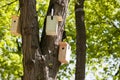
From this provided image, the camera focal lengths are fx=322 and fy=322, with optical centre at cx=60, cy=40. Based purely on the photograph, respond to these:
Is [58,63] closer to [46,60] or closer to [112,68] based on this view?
[46,60]

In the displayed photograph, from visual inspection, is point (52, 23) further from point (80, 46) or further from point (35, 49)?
point (80, 46)

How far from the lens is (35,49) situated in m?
3.82

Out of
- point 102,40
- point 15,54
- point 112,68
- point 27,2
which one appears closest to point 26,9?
point 27,2

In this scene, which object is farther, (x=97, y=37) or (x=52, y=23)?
(x=97, y=37)

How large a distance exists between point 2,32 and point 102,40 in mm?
4950

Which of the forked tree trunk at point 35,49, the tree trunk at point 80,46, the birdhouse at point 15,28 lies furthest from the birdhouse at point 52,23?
the tree trunk at point 80,46

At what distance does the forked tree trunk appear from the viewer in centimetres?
375

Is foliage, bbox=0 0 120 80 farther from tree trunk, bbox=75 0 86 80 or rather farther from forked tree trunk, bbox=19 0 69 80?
forked tree trunk, bbox=19 0 69 80

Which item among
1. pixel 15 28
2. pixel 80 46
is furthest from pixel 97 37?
pixel 15 28

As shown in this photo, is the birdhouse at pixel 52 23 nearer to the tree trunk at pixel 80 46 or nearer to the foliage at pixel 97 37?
the tree trunk at pixel 80 46

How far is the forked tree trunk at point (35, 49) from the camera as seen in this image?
3.75 meters

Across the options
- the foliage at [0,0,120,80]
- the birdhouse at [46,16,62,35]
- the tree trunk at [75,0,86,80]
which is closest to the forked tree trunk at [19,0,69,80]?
the birdhouse at [46,16,62,35]

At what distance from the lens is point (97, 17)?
1377 cm

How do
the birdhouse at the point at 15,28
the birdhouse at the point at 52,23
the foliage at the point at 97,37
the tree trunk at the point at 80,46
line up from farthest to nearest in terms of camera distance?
the foliage at the point at 97,37
the tree trunk at the point at 80,46
the birdhouse at the point at 15,28
the birdhouse at the point at 52,23
